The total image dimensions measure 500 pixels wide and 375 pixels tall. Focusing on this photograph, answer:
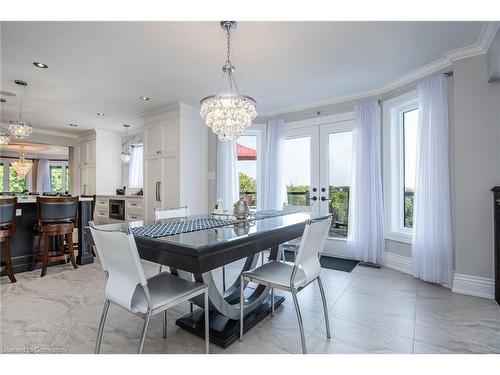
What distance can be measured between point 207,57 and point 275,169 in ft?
6.99

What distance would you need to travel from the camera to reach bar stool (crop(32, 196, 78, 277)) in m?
3.09

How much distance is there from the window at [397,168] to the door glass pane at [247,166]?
7.04 ft

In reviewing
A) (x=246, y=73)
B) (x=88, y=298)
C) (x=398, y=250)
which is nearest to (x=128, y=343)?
(x=88, y=298)

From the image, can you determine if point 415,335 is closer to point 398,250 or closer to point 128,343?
point 398,250

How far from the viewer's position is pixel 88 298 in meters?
2.46

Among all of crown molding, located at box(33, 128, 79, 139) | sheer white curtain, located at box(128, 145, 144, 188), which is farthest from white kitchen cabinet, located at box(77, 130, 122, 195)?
sheer white curtain, located at box(128, 145, 144, 188)

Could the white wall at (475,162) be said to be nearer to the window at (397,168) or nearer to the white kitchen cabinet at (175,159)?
the window at (397,168)

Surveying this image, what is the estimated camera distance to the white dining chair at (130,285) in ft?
4.18

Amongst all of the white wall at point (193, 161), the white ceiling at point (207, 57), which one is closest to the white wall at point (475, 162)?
the white ceiling at point (207, 57)

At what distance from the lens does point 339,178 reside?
12.9 ft

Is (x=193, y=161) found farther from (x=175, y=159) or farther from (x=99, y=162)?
(x=99, y=162)

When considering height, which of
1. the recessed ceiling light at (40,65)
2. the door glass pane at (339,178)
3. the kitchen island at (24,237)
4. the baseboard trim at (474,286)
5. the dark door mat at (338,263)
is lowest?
the dark door mat at (338,263)

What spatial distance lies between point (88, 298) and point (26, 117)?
170 inches

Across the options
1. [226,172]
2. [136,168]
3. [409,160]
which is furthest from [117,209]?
[409,160]
